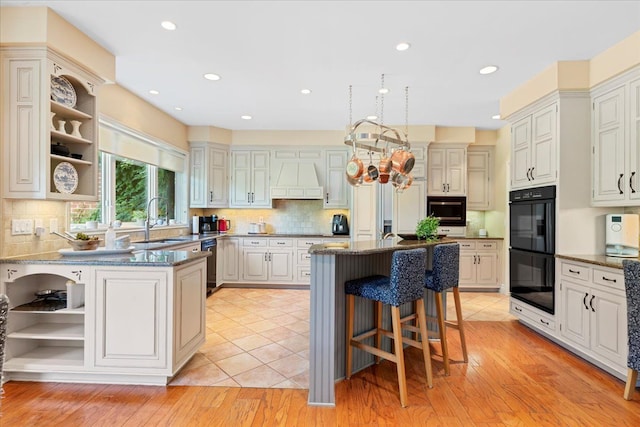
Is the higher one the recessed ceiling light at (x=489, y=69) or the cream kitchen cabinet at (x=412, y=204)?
the recessed ceiling light at (x=489, y=69)

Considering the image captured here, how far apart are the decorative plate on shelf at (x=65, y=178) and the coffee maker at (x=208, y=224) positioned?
3013mm

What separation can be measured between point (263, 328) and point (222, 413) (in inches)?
62.2

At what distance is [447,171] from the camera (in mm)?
5699

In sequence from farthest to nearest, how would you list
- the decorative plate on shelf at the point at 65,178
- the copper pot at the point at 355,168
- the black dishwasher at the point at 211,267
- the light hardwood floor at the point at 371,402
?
the black dishwasher at the point at 211,267
the copper pot at the point at 355,168
the decorative plate on shelf at the point at 65,178
the light hardwood floor at the point at 371,402

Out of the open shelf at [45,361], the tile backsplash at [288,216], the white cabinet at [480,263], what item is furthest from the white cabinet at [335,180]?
the open shelf at [45,361]

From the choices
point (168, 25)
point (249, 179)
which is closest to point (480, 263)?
point (249, 179)

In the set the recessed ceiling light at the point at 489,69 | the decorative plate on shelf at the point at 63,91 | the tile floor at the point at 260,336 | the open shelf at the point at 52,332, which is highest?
the recessed ceiling light at the point at 489,69

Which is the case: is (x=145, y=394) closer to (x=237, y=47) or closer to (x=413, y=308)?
(x=413, y=308)

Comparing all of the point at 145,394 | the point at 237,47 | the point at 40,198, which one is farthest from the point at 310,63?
the point at 145,394

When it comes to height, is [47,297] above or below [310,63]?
below

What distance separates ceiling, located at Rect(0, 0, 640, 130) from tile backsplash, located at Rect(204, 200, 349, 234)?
215 cm

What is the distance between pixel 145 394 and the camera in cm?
238

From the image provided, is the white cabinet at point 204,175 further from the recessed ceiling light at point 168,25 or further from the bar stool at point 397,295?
the bar stool at point 397,295

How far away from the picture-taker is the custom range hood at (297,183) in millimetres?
5820
